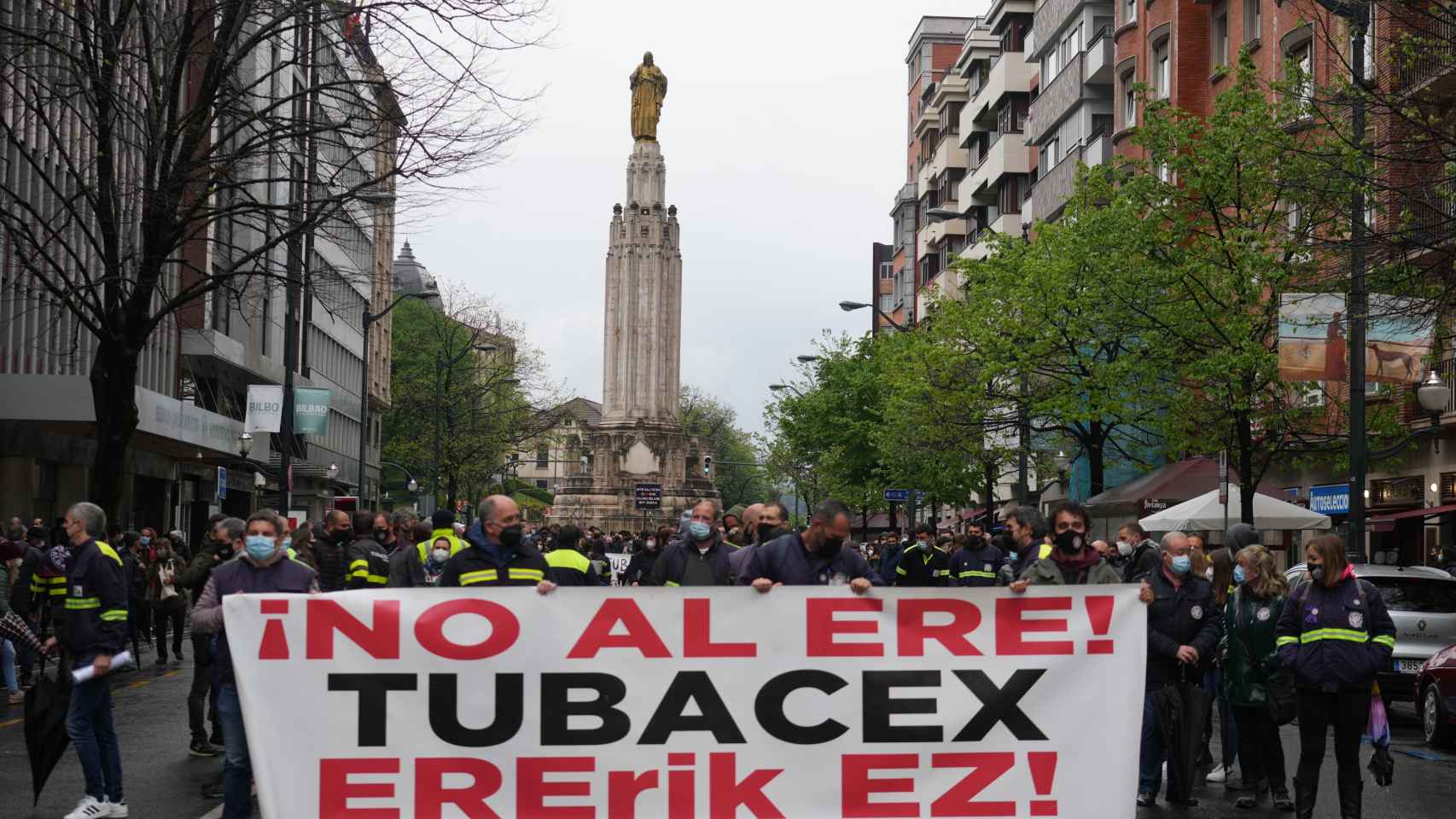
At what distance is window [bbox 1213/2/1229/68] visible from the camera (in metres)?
46.1

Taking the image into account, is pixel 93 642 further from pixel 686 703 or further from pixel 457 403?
pixel 457 403

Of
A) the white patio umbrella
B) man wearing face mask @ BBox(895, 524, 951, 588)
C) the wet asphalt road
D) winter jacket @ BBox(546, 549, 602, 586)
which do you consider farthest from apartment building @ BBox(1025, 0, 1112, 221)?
winter jacket @ BBox(546, 549, 602, 586)

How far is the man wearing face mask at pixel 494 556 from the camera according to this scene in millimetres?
10227

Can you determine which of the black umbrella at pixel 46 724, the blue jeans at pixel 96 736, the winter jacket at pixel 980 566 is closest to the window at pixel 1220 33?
the winter jacket at pixel 980 566

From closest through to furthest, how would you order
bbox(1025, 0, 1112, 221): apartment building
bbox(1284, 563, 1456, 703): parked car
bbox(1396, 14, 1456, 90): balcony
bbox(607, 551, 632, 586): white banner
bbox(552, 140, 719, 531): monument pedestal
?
bbox(1396, 14, 1456, 90): balcony, bbox(1284, 563, 1456, 703): parked car, bbox(607, 551, 632, 586): white banner, bbox(1025, 0, 1112, 221): apartment building, bbox(552, 140, 719, 531): monument pedestal

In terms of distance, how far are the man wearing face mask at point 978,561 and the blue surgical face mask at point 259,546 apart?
10.4 m

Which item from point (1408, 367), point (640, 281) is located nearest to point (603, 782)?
point (1408, 367)

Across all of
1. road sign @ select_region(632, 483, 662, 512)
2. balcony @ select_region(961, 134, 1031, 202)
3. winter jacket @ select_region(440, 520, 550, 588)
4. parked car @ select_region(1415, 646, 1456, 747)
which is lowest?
parked car @ select_region(1415, 646, 1456, 747)

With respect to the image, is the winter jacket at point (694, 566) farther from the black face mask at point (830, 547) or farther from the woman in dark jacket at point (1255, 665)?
the black face mask at point (830, 547)

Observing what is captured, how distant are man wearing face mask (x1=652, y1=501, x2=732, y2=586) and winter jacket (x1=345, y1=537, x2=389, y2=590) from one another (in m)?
2.37

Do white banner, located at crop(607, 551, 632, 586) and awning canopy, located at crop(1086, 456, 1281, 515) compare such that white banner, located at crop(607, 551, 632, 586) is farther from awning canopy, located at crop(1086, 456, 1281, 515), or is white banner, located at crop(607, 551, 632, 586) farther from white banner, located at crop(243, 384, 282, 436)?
awning canopy, located at crop(1086, 456, 1281, 515)

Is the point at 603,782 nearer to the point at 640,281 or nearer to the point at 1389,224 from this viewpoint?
the point at 1389,224

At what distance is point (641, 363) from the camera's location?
368 ft

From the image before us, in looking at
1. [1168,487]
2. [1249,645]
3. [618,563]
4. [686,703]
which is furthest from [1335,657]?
[618,563]
